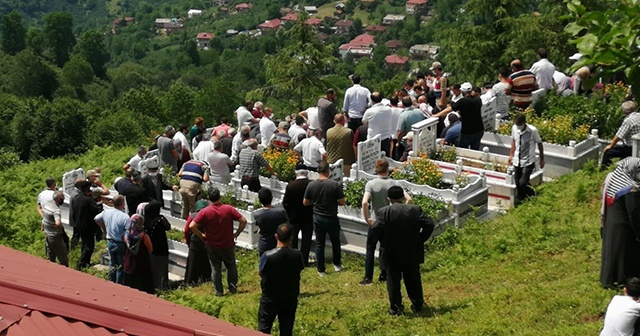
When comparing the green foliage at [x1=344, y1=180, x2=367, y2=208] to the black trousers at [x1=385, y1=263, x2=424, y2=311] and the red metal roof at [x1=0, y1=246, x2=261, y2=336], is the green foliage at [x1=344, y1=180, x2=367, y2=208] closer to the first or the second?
the black trousers at [x1=385, y1=263, x2=424, y2=311]

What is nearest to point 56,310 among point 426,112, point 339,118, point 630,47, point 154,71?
point 630,47

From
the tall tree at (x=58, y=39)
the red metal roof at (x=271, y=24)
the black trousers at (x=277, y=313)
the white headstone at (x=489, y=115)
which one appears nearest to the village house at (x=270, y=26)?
the red metal roof at (x=271, y=24)

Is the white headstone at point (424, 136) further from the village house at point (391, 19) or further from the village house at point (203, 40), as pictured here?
the village house at point (391, 19)

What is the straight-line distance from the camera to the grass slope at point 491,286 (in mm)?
11102

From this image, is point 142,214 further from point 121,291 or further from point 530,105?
point 530,105

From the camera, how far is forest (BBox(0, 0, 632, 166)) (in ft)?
98.7

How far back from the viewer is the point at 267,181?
16734 millimetres

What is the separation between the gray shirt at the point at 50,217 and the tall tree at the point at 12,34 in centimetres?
11596

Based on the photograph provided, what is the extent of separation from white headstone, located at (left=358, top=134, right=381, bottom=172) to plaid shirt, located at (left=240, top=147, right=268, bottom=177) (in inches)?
63.9

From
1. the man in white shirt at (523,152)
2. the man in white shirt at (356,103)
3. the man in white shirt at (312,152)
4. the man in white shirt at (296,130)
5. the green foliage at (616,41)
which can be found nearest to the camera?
the green foliage at (616,41)

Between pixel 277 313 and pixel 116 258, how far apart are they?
344 cm

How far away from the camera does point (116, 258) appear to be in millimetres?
13234

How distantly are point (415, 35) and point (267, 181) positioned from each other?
529ft

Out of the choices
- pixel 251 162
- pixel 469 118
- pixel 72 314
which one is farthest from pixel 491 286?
pixel 72 314
